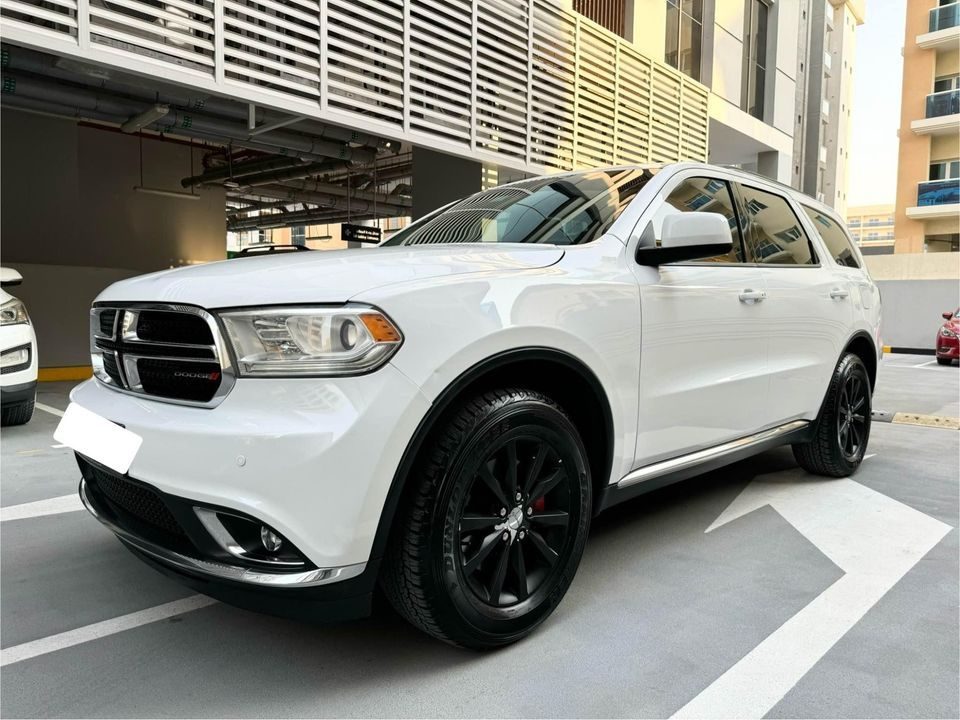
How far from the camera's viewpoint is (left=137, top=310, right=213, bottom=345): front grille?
1863mm

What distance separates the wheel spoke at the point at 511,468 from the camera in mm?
2086

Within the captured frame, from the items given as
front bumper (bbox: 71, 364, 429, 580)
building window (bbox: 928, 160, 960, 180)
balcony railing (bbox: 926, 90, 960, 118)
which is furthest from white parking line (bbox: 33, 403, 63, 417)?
building window (bbox: 928, 160, 960, 180)

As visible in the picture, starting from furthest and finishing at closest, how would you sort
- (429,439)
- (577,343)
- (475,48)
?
(475,48)
(577,343)
(429,439)

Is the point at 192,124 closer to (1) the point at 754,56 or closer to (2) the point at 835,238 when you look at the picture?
(2) the point at 835,238

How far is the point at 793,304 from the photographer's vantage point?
11.2ft

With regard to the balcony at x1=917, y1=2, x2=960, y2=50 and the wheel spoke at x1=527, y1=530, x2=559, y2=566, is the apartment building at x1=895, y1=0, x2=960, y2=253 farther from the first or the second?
A: the wheel spoke at x1=527, y1=530, x2=559, y2=566

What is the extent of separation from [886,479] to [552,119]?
26.3 feet

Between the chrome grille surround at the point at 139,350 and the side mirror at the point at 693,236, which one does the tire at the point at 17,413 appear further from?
the side mirror at the point at 693,236

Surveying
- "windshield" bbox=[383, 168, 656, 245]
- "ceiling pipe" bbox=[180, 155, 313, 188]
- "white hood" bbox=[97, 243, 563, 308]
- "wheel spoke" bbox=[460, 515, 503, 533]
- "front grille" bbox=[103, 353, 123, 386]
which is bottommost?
"wheel spoke" bbox=[460, 515, 503, 533]

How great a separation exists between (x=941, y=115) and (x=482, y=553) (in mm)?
34949

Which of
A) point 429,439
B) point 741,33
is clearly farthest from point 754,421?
point 741,33

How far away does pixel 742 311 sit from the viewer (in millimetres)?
3031

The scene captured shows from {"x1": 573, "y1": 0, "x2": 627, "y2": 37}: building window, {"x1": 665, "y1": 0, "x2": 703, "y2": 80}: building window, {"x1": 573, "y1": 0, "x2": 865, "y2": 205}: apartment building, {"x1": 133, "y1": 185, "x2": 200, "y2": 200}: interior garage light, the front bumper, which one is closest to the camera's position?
the front bumper

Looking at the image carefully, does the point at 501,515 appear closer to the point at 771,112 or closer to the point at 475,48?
the point at 475,48
